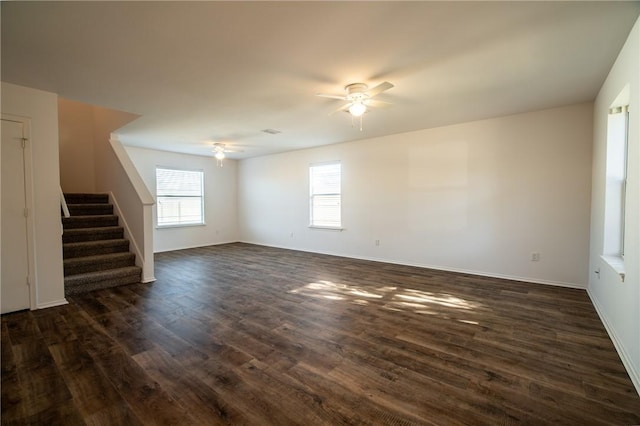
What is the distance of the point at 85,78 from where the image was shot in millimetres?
2912

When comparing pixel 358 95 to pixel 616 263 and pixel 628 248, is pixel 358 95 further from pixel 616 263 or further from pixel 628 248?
pixel 616 263

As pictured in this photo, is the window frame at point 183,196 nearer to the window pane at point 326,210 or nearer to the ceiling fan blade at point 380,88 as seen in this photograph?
the window pane at point 326,210

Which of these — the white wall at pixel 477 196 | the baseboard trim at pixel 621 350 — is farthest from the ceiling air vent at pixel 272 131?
the baseboard trim at pixel 621 350

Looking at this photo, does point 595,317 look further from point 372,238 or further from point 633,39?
point 372,238

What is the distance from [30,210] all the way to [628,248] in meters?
5.60

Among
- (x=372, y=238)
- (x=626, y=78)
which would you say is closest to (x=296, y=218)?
(x=372, y=238)

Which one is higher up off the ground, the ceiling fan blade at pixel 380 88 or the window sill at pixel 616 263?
the ceiling fan blade at pixel 380 88

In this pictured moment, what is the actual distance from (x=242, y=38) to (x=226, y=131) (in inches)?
122

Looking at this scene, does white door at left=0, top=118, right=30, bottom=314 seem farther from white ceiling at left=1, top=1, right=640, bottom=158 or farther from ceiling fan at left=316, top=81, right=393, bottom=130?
ceiling fan at left=316, top=81, right=393, bottom=130

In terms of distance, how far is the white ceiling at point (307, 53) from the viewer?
1.92 m

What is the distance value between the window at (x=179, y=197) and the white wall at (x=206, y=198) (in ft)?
0.42

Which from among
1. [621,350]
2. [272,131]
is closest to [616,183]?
[621,350]

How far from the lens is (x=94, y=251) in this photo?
4418mm

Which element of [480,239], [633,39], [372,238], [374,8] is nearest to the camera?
[374,8]
